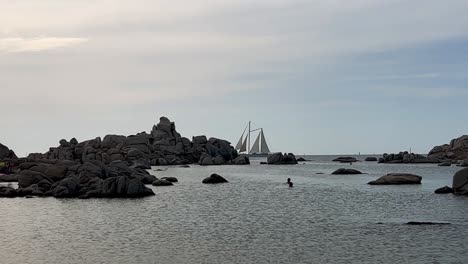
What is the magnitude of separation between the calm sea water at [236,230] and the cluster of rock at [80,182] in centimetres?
293

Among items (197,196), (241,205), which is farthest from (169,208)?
(197,196)

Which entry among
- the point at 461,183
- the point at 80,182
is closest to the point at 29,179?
the point at 80,182

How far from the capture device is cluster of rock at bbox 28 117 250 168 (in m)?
154

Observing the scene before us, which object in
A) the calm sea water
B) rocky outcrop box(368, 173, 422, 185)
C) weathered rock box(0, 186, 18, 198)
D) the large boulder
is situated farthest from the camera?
rocky outcrop box(368, 173, 422, 185)

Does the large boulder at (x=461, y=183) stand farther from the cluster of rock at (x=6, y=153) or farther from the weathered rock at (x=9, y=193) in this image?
the cluster of rock at (x=6, y=153)

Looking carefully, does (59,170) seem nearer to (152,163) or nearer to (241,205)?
(241,205)

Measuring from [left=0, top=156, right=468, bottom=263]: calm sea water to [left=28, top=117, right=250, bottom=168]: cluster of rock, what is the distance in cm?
8153

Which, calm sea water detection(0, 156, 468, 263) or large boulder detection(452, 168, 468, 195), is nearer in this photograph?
calm sea water detection(0, 156, 468, 263)

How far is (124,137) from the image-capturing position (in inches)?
6998

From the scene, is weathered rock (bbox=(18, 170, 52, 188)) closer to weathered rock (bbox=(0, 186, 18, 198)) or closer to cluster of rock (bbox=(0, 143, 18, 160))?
weathered rock (bbox=(0, 186, 18, 198))

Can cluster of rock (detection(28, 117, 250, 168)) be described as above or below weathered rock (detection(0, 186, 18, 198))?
above

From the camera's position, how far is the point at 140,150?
172375 mm

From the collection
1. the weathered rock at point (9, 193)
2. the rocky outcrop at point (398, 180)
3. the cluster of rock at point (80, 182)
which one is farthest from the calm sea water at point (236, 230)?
the rocky outcrop at point (398, 180)

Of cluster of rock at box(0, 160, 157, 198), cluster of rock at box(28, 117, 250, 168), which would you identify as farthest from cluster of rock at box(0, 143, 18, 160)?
cluster of rock at box(0, 160, 157, 198)
